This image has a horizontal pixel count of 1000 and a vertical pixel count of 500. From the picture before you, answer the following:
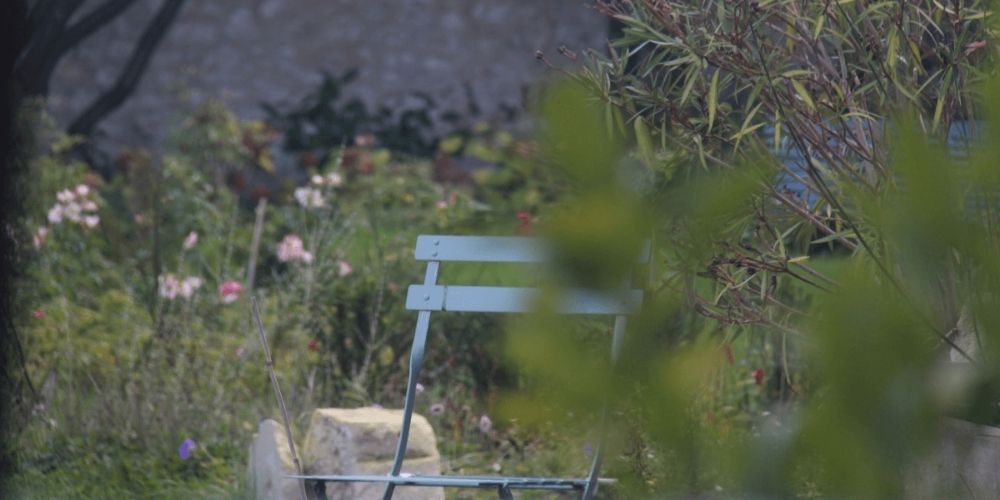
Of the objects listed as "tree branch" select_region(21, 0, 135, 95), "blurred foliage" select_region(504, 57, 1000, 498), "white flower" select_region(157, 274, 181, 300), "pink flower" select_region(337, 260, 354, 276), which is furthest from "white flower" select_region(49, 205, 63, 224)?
"blurred foliage" select_region(504, 57, 1000, 498)

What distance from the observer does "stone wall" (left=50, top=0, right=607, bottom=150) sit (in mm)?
8695

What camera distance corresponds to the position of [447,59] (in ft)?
29.5

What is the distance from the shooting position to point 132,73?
8625 millimetres

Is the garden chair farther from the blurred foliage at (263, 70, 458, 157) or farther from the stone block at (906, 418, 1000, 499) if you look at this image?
the blurred foliage at (263, 70, 458, 157)

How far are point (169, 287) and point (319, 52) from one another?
15.0ft

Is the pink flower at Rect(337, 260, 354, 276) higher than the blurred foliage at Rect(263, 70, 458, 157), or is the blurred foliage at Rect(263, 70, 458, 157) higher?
the blurred foliage at Rect(263, 70, 458, 157)

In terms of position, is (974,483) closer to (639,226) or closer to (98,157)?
(639,226)

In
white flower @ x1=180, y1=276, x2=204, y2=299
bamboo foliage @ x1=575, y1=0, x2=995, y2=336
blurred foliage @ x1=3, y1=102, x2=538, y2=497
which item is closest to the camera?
bamboo foliage @ x1=575, y1=0, x2=995, y2=336

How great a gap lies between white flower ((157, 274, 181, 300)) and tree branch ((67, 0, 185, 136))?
4.23 meters

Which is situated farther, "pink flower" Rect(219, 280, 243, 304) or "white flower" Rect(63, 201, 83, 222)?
"white flower" Rect(63, 201, 83, 222)

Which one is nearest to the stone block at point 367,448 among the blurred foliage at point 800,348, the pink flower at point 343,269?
the pink flower at point 343,269

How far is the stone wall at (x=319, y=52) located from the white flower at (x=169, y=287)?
13.9 feet

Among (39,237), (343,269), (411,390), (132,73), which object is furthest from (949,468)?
(132,73)

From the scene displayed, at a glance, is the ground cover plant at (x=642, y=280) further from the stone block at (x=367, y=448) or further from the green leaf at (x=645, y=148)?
the stone block at (x=367, y=448)
